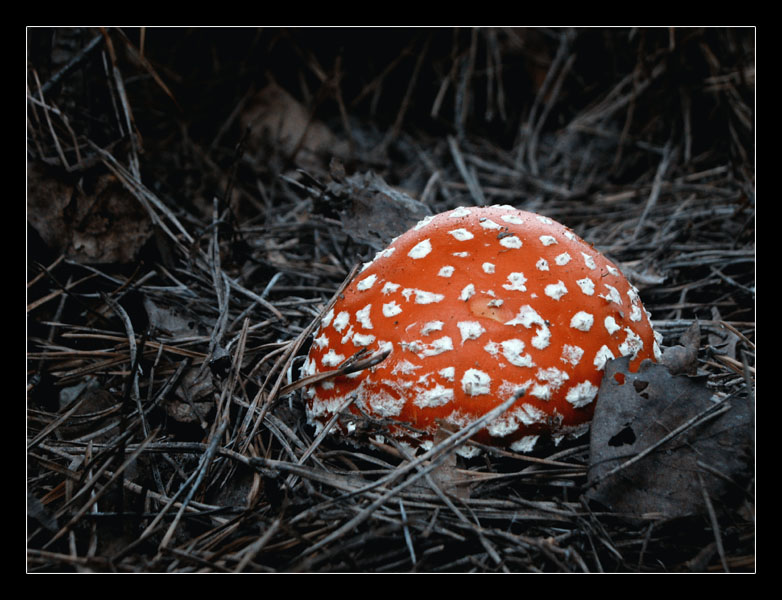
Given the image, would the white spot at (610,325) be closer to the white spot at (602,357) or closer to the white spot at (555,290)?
the white spot at (602,357)

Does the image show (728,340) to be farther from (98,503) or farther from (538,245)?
(98,503)

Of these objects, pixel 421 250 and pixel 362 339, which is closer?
pixel 362 339

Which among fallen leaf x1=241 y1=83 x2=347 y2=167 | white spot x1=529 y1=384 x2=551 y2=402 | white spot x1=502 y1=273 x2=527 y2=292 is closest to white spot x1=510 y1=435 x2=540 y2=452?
white spot x1=529 y1=384 x2=551 y2=402

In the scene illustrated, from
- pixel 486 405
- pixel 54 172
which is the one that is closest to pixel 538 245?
pixel 486 405

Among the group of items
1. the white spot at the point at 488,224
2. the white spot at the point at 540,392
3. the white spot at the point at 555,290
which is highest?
the white spot at the point at 488,224

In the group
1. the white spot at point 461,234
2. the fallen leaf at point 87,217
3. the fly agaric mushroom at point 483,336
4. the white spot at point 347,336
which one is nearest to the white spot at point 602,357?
the fly agaric mushroom at point 483,336

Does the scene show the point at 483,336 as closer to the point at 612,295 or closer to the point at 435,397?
the point at 435,397

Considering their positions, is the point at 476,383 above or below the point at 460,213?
below

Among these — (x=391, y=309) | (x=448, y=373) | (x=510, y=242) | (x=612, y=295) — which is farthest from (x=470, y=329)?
(x=612, y=295)
